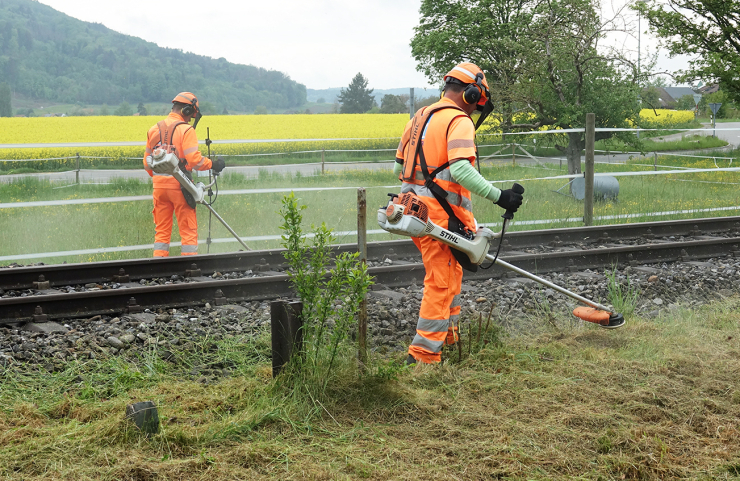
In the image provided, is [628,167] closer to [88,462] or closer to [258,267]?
[258,267]

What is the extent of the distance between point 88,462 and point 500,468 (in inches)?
76.9

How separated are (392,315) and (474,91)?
2168 mm

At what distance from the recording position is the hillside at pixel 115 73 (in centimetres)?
7444

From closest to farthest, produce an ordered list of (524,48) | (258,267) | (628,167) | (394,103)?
(258,267) < (524,48) < (628,167) < (394,103)

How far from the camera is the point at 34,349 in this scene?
475cm

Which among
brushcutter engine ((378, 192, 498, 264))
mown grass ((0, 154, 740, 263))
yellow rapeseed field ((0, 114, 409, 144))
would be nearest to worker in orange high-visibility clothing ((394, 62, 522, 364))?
brushcutter engine ((378, 192, 498, 264))

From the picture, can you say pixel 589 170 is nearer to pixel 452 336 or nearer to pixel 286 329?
pixel 452 336

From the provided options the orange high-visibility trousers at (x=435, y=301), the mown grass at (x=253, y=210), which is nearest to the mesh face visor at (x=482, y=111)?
the orange high-visibility trousers at (x=435, y=301)

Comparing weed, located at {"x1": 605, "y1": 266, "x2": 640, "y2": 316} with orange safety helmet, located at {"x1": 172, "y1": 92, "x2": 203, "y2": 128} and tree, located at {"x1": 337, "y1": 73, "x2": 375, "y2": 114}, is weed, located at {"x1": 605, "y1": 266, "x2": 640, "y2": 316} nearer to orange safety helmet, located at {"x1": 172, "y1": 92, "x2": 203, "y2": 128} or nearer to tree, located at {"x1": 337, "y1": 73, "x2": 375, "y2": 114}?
orange safety helmet, located at {"x1": 172, "y1": 92, "x2": 203, "y2": 128}

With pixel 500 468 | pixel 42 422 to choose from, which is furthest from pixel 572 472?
pixel 42 422

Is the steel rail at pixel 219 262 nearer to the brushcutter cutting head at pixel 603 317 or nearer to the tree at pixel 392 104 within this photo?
the brushcutter cutting head at pixel 603 317

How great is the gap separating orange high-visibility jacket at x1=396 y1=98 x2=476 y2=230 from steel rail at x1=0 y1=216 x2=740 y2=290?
122 inches

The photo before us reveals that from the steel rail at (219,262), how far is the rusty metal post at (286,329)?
3.40 meters

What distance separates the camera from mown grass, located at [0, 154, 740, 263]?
950 cm
